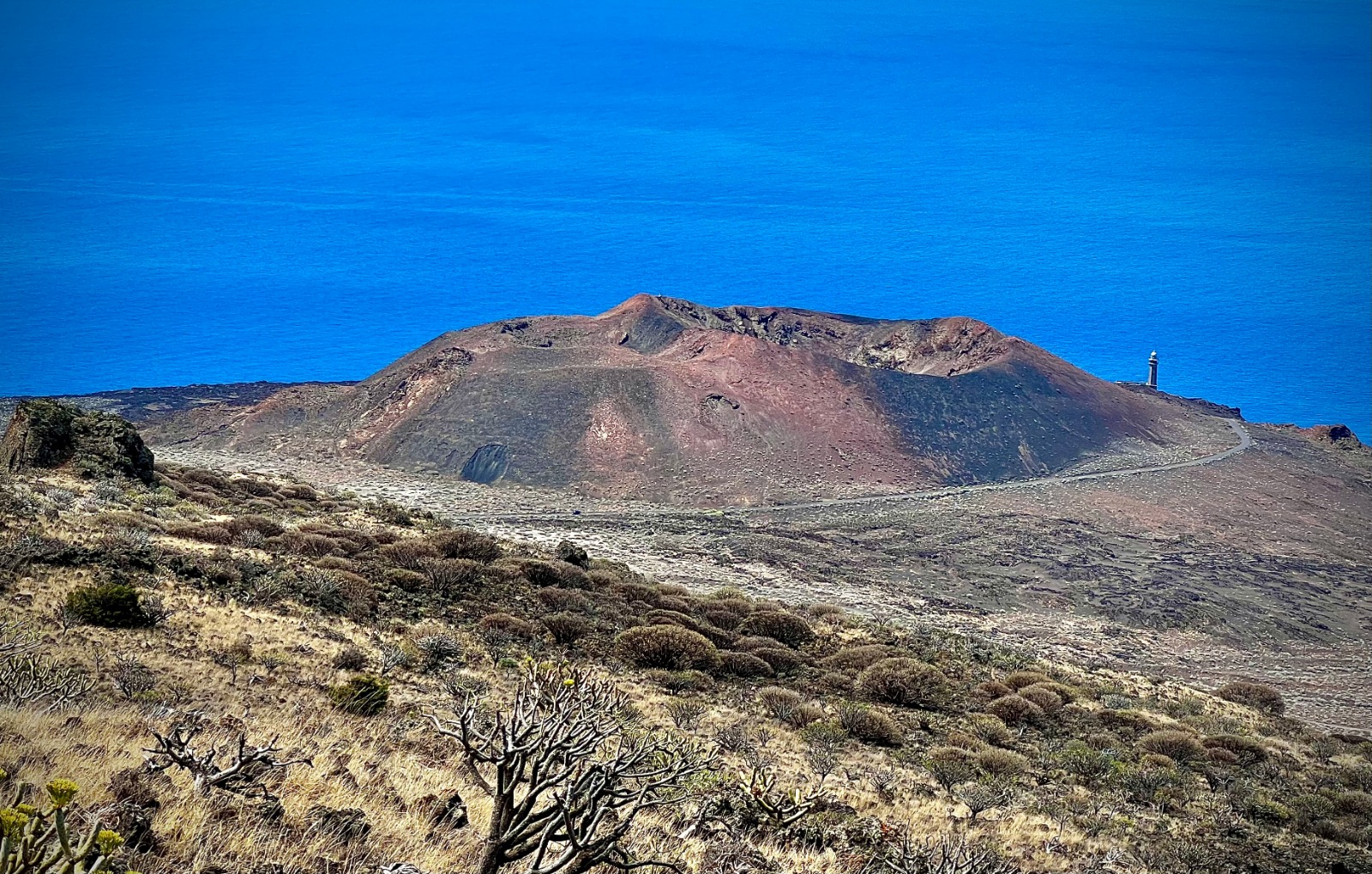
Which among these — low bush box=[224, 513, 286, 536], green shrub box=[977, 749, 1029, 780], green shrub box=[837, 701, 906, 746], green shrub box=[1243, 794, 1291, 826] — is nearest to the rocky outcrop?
low bush box=[224, 513, 286, 536]

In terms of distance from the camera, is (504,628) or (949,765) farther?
(504,628)

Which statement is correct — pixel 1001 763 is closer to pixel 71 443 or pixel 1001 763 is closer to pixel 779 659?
pixel 779 659

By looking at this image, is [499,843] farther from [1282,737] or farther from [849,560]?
[849,560]

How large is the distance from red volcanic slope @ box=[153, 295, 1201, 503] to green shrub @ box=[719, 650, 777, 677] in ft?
64.9

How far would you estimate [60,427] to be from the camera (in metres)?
21.7

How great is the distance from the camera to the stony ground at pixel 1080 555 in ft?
80.5

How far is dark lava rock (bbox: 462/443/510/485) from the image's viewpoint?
36.8m

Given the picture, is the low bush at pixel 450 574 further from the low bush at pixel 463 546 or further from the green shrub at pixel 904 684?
the green shrub at pixel 904 684

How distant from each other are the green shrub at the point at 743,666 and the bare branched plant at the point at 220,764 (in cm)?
912

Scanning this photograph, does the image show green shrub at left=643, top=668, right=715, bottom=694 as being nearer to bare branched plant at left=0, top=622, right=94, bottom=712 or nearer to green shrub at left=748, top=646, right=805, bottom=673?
green shrub at left=748, top=646, right=805, bottom=673

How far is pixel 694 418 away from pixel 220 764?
106 feet

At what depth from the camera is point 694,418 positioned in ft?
127

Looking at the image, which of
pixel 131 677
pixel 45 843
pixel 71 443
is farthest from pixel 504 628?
pixel 71 443

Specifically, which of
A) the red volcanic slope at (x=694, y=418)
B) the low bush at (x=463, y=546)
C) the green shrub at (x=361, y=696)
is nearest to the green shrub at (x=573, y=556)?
the low bush at (x=463, y=546)
